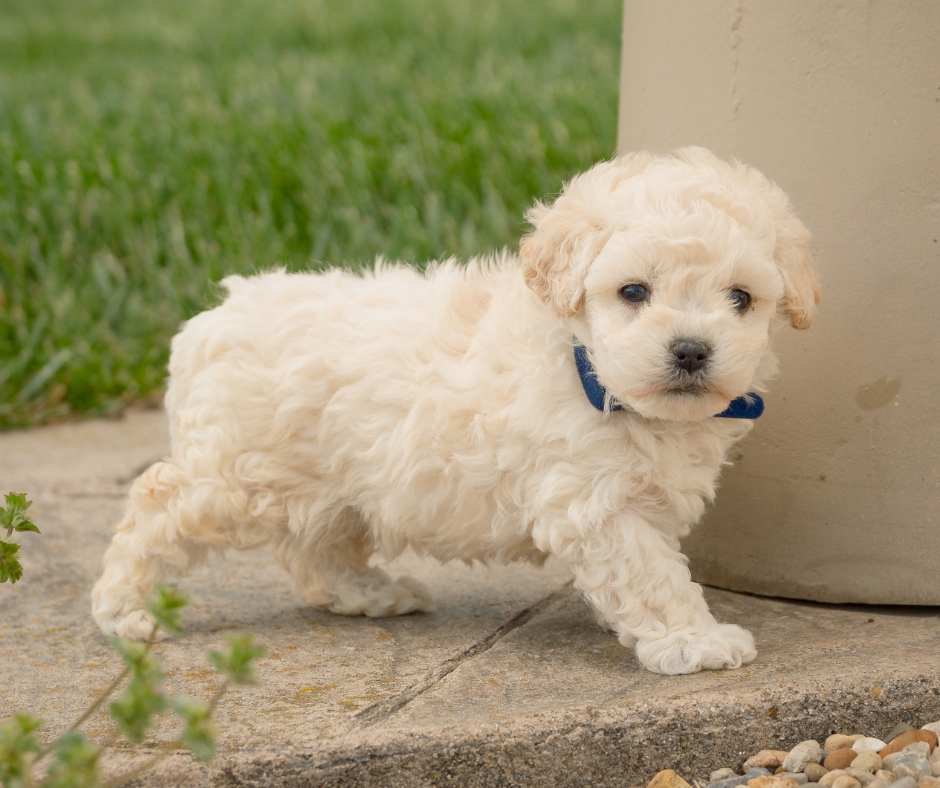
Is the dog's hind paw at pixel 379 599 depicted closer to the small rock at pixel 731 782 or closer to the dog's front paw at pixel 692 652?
the dog's front paw at pixel 692 652

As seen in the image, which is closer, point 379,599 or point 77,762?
point 77,762

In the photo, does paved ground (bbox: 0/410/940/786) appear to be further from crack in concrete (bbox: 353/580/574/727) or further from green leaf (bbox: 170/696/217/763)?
green leaf (bbox: 170/696/217/763)

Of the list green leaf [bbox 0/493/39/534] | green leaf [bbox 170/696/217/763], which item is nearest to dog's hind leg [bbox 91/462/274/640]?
green leaf [bbox 0/493/39/534]

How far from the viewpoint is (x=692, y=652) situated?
2971 mm

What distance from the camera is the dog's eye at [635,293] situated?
282cm

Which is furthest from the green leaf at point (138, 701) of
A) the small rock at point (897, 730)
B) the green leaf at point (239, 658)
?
the small rock at point (897, 730)

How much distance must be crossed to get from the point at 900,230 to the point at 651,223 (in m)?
0.95

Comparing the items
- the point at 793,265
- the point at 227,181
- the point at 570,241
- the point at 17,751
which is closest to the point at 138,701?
the point at 17,751

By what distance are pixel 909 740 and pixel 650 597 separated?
71cm

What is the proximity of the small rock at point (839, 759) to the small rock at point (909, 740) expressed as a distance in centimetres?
9

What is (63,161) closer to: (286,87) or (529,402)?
(286,87)

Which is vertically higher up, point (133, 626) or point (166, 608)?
point (166, 608)

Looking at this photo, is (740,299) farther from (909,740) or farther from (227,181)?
(227,181)

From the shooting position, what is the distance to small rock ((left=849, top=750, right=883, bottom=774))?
2.76 meters
